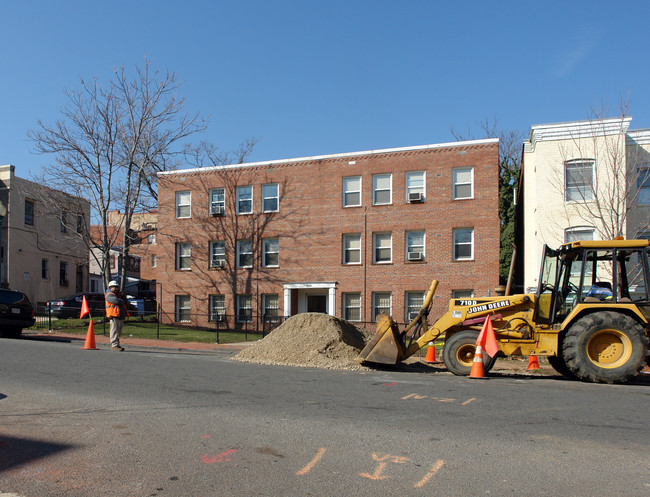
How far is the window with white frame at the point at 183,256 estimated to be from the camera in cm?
3165

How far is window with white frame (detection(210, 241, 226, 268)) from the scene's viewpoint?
1217 inches

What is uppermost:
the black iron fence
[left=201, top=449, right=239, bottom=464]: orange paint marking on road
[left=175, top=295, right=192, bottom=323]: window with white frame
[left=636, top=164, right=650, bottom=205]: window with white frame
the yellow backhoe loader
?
[left=636, top=164, right=650, bottom=205]: window with white frame

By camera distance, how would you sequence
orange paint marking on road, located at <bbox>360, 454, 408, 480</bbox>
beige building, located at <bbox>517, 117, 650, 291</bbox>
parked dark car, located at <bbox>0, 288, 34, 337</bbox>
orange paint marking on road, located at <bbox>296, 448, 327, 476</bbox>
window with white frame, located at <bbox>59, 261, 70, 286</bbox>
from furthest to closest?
window with white frame, located at <bbox>59, 261, 70, 286</bbox>, beige building, located at <bbox>517, 117, 650, 291</bbox>, parked dark car, located at <bbox>0, 288, 34, 337</bbox>, orange paint marking on road, located at <bbox>296, 448, 327, 476</bbox>, orange paint marking on road, located at <bbox>360, 454, 408, 480</bbox>

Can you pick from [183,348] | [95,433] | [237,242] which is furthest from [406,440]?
[237,242]

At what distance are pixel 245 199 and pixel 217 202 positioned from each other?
1696 millimetres

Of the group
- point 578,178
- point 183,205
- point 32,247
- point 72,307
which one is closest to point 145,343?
point 72,307

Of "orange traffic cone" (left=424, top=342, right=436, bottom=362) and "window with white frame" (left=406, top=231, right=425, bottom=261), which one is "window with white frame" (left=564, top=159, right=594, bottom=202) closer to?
"window with white frame" (left=406, top=231, right=425, bottom=261)

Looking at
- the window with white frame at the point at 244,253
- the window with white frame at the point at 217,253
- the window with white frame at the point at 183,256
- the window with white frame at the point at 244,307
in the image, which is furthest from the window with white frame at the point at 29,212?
the window with white frame at the point at 244,307

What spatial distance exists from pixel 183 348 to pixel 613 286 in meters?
13.0

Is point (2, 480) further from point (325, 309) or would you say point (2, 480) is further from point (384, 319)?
point (325, 309)

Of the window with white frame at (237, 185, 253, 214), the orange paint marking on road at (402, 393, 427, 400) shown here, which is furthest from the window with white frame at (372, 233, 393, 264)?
the orange paint marking on road at (402, 393, 427, 400)

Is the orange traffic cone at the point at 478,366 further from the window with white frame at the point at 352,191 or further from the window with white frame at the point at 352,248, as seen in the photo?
the window with white frame at the point at 352,191

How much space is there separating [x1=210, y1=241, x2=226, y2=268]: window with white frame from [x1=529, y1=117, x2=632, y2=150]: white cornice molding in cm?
1616

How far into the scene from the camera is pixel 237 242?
3050cm
